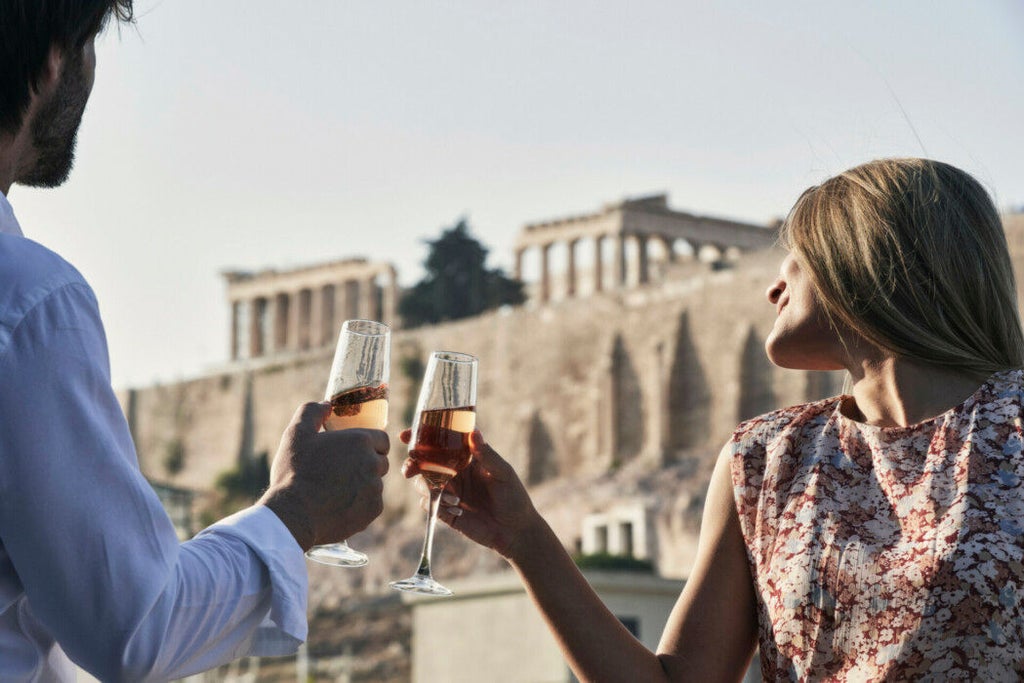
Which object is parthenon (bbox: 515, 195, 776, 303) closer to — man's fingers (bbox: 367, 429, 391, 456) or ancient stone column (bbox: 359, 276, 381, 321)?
ancient stone column (bbox: 359, 276, 381, 321)

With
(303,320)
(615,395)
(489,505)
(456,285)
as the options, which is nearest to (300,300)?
(303,320)

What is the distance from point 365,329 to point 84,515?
79cm

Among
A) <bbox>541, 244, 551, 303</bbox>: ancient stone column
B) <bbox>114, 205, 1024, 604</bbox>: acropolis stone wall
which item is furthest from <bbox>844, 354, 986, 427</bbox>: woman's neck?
<bbox>541, 244, 551, 303</bbox>: ancient stone column

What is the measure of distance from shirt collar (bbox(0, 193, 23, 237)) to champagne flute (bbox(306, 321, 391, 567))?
54 centimetres

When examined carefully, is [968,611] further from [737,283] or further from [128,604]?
[737,283]

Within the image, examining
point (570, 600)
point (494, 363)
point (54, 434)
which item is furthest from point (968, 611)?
point (494, 363)

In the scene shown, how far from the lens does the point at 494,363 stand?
44.2m

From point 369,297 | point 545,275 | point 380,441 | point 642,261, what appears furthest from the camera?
point 369,297

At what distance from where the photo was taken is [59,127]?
1.94 meters

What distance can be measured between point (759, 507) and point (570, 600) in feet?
1.02

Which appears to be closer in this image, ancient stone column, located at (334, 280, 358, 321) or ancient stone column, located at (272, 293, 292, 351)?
ancient stone column, located at (272, 293, 292, 351)

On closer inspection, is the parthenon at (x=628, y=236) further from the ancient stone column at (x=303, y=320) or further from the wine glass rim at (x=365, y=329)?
the wine glass rim at (x=365, y=329)

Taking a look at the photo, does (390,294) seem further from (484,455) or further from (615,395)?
(484,455)

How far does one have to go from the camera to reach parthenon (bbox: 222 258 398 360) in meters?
55.7
